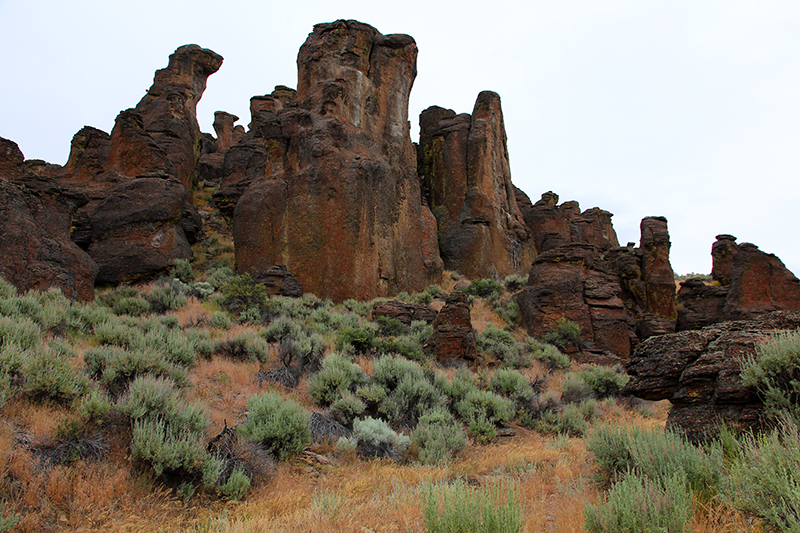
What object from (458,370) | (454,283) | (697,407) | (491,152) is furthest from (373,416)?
(491,152)

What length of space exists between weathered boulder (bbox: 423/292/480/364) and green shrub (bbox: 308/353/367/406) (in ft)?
12.2

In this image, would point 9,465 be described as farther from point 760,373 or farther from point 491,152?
point 491,152

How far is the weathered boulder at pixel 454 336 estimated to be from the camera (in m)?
12.2

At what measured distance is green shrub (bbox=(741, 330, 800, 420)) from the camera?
151 inches

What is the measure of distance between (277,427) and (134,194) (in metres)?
16.8

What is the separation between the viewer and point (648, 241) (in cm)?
2256

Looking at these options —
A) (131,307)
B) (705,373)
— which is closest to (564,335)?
(705,373)

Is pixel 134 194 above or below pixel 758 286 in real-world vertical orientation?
above

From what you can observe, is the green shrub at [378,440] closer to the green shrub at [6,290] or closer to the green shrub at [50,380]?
the green shrub at [50,380]

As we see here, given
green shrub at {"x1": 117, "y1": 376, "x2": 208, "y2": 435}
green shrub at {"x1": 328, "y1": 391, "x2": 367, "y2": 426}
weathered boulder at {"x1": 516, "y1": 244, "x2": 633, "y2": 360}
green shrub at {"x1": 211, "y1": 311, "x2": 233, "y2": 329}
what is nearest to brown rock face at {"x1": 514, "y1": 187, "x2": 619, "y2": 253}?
weathered boulder at {"x1": 516, "y1": 244, "x2": 633, "y2": 360}

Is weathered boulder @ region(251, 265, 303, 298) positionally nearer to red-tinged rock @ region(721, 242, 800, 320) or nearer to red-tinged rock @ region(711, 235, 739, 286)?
red-tinged rock @ region(721, 242, 800, 320)

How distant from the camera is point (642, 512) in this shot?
298cm

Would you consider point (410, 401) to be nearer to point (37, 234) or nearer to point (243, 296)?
point (243, 296)

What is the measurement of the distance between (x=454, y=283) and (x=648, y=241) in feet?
31.4
